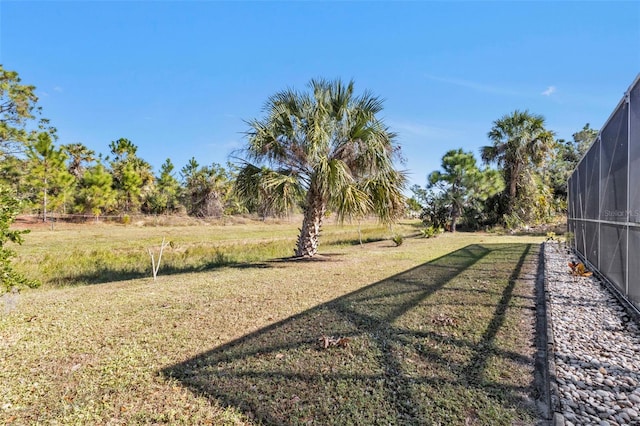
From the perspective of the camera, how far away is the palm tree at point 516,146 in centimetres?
1953

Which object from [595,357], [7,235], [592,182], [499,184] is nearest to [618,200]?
[592,182]

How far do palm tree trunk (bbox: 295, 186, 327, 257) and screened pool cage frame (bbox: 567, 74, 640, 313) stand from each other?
5.87 metres

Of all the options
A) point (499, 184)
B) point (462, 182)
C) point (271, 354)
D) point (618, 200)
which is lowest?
point (271, 354)

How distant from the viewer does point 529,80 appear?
32.5 ft

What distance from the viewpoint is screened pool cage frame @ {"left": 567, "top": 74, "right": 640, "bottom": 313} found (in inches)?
155

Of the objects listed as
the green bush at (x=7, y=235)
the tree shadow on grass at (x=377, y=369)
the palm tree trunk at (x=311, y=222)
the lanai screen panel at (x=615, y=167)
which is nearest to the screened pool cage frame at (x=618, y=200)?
the lanai screen panel at (x=615, y=167)

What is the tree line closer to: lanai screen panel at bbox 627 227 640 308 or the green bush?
lanai screen panel at bbox 627 227 640 308

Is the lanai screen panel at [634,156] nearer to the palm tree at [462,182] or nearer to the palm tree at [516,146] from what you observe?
the palm tree at [462,182]

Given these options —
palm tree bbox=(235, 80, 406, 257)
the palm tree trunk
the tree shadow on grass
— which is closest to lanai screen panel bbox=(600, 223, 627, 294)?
the tree shadow on grass

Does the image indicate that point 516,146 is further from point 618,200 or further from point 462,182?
point 618,200

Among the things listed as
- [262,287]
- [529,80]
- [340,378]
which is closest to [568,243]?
[529,80]

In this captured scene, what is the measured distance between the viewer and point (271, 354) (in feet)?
9.39

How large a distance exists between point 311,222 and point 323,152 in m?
2.08

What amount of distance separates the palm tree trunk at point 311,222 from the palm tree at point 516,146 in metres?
16.9
